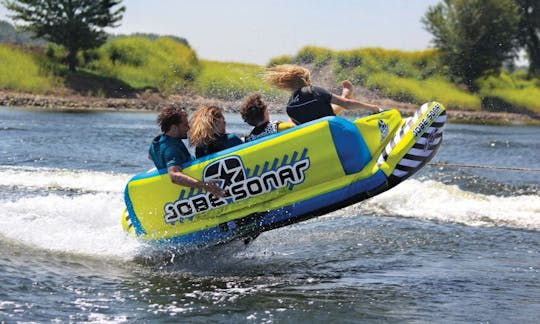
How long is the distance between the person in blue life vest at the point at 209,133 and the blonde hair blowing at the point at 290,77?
0.66m

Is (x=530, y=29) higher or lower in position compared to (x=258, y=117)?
higher

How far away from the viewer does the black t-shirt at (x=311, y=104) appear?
771 cm

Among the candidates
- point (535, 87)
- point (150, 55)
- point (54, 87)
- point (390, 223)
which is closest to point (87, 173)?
point (390, 223)

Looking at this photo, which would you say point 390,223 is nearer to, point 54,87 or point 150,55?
point 54,87

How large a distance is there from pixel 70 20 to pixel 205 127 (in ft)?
129

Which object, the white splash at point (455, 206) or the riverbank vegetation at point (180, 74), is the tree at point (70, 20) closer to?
the riverbank vegetation at point (180, 74)

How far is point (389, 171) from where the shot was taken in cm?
749

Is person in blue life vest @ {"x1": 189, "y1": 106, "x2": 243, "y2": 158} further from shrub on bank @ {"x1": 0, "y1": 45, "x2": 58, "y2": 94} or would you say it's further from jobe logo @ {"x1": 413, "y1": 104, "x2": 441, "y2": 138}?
shrub on bank @ {"x1": 0, "y1": 45, "x2": 58, "y2": 94}

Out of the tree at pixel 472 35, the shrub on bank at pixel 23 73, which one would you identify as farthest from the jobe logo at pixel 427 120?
the tree at pixel 472 35

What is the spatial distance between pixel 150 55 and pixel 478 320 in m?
42.7

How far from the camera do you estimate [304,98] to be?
25.5 feet

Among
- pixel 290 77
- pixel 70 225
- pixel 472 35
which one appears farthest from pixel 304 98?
pixel 472 35

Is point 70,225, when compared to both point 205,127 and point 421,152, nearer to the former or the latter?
point 205,127

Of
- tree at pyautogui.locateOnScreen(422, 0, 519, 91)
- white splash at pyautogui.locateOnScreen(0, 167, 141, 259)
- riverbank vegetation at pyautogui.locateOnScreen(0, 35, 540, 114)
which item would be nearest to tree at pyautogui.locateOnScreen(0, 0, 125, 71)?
riverbank vegetation at pyautogui.locateOnScreen(0, 35, 540, 114)
